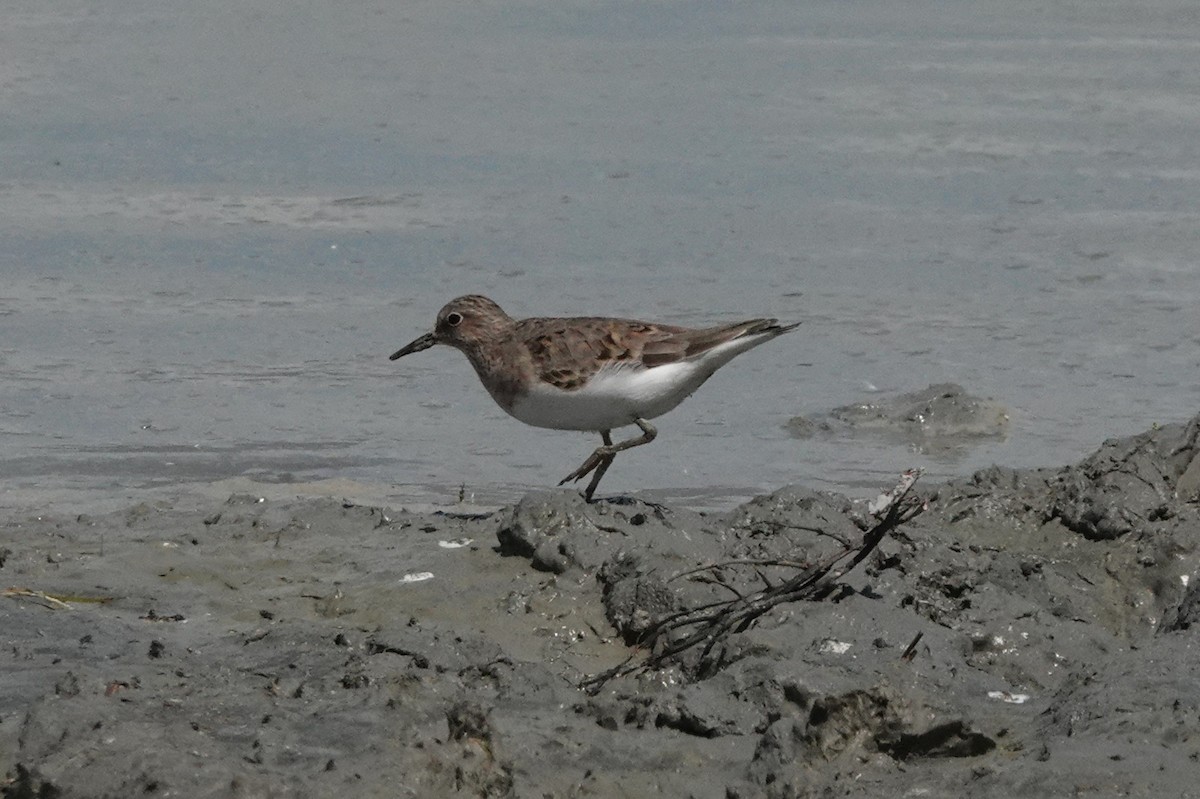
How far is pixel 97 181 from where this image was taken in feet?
→ 39.9

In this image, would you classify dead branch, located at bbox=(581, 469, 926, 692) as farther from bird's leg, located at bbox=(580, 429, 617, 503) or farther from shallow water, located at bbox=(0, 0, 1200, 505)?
shallow water, located at bbox=(0, 0, 1200, 505)

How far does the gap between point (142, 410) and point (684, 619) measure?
4.33m

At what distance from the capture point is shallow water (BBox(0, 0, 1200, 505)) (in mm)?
8680

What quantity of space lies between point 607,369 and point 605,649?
1.67 meters

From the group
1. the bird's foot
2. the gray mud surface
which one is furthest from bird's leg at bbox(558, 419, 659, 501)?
the gray mud surface

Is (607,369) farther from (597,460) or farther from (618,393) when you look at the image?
(597,460)

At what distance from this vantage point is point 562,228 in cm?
1139

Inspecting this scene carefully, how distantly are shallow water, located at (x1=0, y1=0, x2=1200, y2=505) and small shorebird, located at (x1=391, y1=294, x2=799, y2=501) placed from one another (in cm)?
76

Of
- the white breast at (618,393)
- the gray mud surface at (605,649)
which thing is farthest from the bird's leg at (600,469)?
the gray mud surface at (605,649)

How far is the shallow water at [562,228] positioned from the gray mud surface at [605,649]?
4.74 feet

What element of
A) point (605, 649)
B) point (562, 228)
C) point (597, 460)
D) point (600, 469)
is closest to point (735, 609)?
point (605, 649)

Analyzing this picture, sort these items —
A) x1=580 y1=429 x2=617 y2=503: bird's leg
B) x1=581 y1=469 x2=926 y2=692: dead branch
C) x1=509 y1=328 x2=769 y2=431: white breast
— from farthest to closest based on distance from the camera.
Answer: x1=509 y1=328 x2=769 y2=431: white breast, x1=580 y1=429 x2=617 y2=503: bird's leg, x1=581 y1=469 x2=926 y2=692: dead branch

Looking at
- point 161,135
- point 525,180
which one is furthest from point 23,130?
point 525,180

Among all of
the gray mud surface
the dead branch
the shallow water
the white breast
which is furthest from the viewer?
the shallow water
